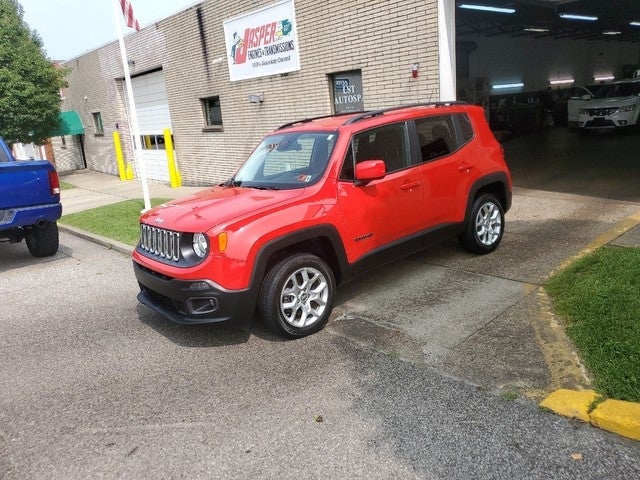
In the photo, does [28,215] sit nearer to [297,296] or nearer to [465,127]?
[297,296]

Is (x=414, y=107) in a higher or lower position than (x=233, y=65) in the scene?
lower

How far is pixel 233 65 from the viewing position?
1274 centimetres

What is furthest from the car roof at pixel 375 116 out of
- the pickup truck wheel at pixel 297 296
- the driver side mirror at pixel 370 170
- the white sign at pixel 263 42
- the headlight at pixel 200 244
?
the white sign at pixel 263 42

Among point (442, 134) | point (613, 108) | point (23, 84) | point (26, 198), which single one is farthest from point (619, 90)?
point (23, 84)

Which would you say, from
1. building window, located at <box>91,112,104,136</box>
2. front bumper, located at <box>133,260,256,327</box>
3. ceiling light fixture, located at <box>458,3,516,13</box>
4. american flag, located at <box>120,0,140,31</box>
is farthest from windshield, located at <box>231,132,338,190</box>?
building window, located at <box>91,112,104,136</box>

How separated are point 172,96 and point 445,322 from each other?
518 inches

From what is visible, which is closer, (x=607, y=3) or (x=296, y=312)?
(x=296, y=312)

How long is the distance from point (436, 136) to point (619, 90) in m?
15.2

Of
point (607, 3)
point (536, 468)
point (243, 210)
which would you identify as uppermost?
point (607, 3)

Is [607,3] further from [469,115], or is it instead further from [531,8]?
[469,115]

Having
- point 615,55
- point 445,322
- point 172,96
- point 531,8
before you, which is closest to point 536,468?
point 445,322

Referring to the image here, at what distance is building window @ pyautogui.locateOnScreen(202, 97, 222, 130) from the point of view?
14.1m

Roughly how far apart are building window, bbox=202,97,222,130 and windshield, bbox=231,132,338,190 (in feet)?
29.4

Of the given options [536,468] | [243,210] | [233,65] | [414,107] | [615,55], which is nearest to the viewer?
[536,468]
